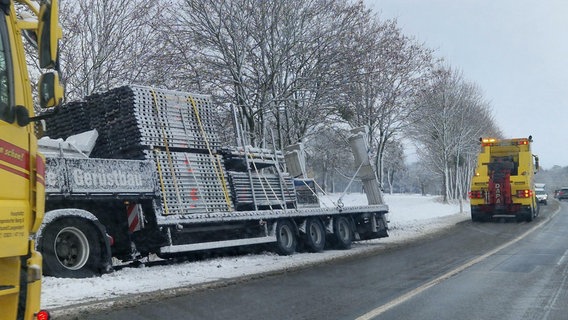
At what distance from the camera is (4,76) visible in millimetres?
4160

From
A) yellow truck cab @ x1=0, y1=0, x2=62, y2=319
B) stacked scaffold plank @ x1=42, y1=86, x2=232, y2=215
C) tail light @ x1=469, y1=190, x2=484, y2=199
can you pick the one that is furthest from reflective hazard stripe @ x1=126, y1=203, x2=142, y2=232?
tail light @ x1=469, y1=190, x2=484, y2=199

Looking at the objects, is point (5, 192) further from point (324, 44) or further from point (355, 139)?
point (324, 44)

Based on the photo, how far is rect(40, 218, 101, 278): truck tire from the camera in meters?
8.50

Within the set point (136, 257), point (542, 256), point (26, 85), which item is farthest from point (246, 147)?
point (26, 85)

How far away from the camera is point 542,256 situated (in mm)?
12719

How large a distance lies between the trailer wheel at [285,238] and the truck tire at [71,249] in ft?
16.0

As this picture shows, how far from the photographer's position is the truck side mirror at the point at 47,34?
13.9ft

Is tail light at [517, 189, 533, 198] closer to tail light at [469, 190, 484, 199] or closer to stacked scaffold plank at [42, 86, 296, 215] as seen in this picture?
tail light at [469, 190, 484, 199]

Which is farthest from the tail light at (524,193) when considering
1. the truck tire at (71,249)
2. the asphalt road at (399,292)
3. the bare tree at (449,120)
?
the truck tire at (71,249)

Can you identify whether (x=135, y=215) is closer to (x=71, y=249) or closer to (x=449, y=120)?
(x=71, y=249)

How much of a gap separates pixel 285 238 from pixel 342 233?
2389mm

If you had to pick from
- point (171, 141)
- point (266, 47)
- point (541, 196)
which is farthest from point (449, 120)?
point (171, 141)

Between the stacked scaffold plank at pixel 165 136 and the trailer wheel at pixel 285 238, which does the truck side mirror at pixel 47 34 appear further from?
the trailer wheel at pixel 285 238

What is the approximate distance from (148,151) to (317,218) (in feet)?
17.8
